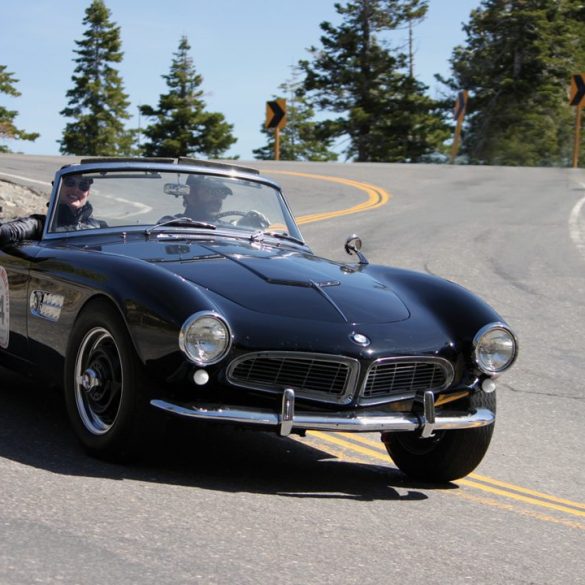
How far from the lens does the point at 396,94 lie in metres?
62.0

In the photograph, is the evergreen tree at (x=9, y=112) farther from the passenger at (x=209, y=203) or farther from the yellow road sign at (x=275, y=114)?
the passenger at (x=209, y=203)

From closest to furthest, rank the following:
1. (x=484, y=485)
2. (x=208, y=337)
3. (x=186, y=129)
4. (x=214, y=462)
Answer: (x=208, y=337) < (x=214, y=462) < (x=484, y=485) < (x=186, y=129)

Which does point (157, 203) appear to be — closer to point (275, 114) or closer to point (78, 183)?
point (78, 183)

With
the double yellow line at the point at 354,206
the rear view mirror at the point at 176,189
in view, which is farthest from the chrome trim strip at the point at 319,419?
the double yellow line at the point at 354,206

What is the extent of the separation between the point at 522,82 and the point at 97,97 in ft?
103

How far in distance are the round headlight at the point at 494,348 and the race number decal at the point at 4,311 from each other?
263 centimetres

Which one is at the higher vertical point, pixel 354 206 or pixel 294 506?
pixel 354 206

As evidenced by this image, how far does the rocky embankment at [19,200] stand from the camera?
14.2 metres

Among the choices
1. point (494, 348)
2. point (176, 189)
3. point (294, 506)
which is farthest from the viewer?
point (176, 189)

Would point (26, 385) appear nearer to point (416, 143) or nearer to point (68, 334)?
point (68, 334)

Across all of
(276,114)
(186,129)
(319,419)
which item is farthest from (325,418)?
(186,129)

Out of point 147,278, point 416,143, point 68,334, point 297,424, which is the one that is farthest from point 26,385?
point 416,143

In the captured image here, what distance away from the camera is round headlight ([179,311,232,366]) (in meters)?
4.56

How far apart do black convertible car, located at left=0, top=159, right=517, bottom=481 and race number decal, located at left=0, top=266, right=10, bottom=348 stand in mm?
15
